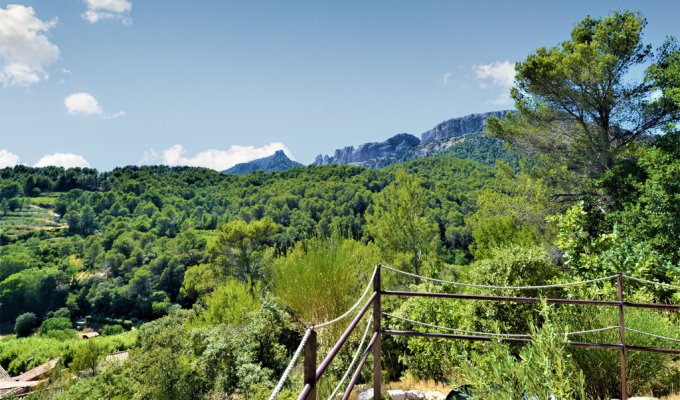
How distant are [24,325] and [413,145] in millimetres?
121481

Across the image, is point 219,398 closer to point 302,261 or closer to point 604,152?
point 302,261

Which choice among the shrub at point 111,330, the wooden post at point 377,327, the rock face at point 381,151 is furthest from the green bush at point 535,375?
the rock face at point 381,151

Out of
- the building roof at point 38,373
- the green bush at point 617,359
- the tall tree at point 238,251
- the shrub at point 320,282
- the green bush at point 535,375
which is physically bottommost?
the building roof at point 38,373

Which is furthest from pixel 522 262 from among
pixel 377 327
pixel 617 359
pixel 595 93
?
pixel 595 93

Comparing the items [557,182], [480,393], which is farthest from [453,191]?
[480,393]

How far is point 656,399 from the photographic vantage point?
9.37 feet

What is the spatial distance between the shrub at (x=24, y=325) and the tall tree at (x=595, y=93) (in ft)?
175

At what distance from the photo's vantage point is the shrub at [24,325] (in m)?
40.7

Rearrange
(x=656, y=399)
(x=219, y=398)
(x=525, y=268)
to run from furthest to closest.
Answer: (x=219, y=398) → (x=525, y=268) → (x=656, y=399)

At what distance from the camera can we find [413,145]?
138375 mm

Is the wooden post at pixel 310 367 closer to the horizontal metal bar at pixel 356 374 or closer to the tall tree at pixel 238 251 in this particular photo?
the horizontal metal bar at pixel 356 374

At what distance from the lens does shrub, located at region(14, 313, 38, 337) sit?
4072 centimetres

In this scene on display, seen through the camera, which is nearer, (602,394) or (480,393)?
(480,393)

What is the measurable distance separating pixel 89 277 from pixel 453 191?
4674 centimetres
